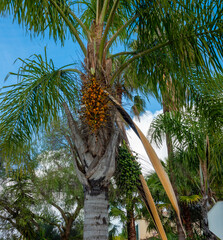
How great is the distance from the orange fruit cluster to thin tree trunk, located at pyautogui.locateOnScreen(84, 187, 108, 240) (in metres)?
0.99

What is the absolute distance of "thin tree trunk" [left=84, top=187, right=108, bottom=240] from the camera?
3.80 m

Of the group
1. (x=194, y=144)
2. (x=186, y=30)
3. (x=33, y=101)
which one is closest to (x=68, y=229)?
(x=194, y=144)

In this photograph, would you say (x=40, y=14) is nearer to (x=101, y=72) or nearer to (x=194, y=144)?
(x=101, y=72)

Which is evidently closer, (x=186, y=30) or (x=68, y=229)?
(x=186, y=30)

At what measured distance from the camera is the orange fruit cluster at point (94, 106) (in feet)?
13.4

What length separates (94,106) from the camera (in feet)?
13.5

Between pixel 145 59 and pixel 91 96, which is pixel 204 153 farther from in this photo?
pixel 91 96

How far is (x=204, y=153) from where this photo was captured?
9.91m

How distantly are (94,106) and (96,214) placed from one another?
1.64 m

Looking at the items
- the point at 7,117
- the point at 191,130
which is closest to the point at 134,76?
the point at 7,117

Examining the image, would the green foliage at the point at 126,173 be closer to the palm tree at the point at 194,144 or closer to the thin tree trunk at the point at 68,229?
the palm tree at the point at 194,144

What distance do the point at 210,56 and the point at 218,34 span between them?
1.23ft

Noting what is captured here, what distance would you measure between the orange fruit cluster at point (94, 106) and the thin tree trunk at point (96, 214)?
99cm

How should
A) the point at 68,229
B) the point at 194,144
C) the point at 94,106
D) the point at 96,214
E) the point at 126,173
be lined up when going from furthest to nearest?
the point at 68,229 < the point at 194,144 < the point at 126,173 < the point at 94,106 < the point at 96,214
